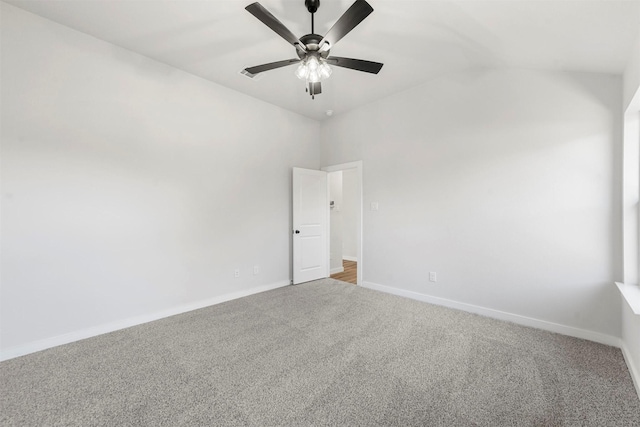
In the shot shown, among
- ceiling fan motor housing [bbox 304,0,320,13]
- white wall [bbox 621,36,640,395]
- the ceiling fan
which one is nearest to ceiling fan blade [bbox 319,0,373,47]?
the ceiling fan

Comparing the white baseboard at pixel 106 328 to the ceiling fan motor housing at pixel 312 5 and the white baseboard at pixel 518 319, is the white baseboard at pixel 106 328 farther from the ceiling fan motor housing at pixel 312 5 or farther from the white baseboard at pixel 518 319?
the ceiling fan motor housing at pixel 312 5

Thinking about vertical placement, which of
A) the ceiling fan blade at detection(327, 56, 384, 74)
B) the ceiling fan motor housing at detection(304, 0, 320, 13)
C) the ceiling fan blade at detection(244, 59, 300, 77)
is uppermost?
the ceiling fan motor housing at detection(304, 0, 320, 13)

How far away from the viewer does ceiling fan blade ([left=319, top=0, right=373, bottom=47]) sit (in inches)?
59.9

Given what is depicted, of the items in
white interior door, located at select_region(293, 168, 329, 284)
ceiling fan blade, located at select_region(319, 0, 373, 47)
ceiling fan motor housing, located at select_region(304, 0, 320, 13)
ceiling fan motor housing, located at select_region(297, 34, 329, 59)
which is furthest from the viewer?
white interior door, located at select_region(293, 168, 329, 284)

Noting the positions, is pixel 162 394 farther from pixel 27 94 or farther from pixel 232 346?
pixel 27 94

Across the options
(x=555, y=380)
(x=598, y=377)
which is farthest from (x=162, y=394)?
(x=598, y=377)

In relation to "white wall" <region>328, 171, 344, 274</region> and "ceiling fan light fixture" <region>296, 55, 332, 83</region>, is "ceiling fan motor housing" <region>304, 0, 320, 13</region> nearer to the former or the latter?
"ceiling fan light fixture" <region>296, 55, 332, 83</region>

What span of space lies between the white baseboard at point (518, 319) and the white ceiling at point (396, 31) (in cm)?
240

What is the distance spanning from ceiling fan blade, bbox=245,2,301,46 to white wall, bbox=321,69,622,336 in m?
2.36

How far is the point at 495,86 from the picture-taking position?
296cm

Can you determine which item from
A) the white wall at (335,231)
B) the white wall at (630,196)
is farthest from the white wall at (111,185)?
the white wall at (630,196)

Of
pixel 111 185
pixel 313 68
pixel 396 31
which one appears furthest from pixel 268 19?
pixel 111 185

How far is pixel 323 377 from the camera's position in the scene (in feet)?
6.30

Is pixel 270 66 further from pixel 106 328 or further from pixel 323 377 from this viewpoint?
pixel 106 328
